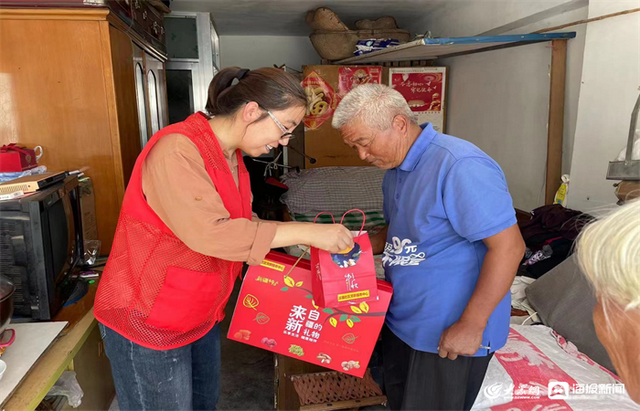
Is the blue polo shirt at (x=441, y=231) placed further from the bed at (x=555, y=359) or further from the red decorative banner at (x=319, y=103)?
the red decorative banner at (x=319, y=103)

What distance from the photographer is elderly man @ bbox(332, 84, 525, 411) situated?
51.4 inches

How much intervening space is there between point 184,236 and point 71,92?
1.50 meters

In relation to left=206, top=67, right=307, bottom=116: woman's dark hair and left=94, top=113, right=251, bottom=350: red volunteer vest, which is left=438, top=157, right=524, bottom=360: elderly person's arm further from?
left=94, top=113, right=251, bottom=350: red volunteer vest

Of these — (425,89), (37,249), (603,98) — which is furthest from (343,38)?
(37,249)

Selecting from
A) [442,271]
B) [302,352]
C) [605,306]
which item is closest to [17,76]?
[302,352]

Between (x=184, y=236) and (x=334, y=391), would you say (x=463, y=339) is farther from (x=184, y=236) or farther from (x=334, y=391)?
(x=334, y=391)

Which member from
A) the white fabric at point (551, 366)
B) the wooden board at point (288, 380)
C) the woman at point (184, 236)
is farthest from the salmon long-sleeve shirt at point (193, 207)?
the wooden board at point (288, 380)

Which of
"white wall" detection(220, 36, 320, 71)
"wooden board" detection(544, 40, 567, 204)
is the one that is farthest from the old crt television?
"white wall" detection(220, 36, 320, 71)

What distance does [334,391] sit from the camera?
90.1 inches

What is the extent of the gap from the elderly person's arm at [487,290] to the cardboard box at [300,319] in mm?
246

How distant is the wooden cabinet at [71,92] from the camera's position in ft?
7.00

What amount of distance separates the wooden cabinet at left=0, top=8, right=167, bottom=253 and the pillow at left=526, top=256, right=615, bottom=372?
228cm

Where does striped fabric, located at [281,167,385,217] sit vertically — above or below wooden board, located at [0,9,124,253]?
below

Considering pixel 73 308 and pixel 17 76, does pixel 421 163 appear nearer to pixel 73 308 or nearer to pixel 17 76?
pixel 73 308
